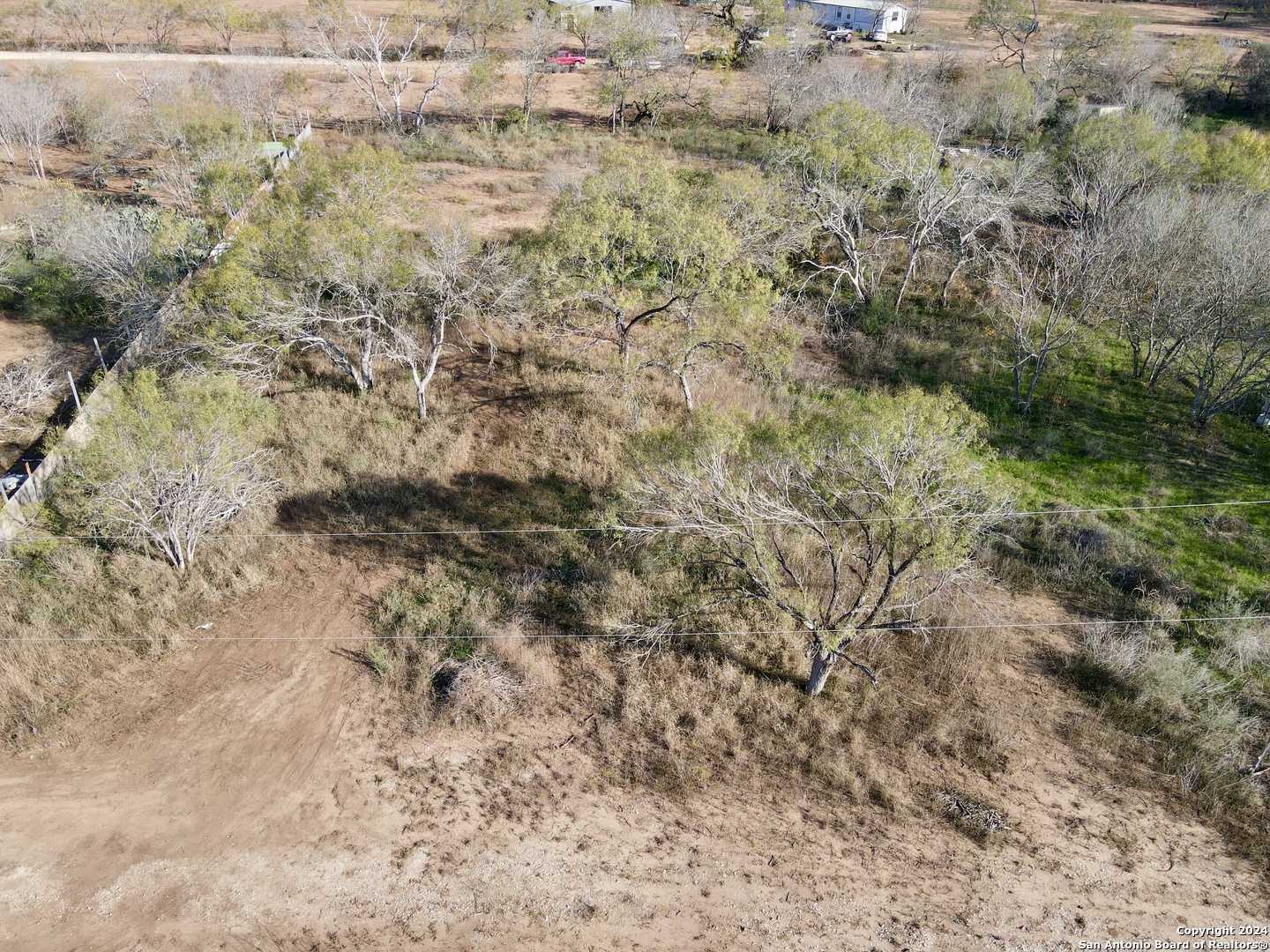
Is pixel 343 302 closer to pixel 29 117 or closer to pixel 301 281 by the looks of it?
pixel 301 281

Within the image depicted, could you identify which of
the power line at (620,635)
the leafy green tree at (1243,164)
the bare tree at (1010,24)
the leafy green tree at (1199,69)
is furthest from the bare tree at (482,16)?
the power line at (620,635)

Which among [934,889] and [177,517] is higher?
[177,517]

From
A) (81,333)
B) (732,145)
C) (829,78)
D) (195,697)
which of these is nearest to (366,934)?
(195,697)

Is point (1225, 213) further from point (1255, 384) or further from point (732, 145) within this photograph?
point (732, 145)

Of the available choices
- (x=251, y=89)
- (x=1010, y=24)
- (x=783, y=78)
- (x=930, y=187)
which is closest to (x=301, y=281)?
Answer: (x=930, y=187)

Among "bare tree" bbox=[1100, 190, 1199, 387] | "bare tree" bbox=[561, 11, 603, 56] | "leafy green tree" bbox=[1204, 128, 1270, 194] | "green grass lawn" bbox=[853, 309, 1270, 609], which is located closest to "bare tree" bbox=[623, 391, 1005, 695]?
"green grass lawn" bbox=[853, 309, 1270, 609]

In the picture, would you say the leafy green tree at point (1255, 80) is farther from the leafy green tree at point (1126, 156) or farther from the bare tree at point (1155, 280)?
the bare tree at point (1155, 280)
